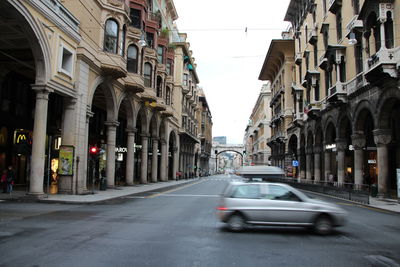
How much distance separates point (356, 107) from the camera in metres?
26.9

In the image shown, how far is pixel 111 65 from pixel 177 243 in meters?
19.2

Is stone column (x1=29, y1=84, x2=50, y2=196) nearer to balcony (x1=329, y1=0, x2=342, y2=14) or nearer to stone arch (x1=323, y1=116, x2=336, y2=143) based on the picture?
balcony (x1=329, y1=0, x2=342, y2=14)

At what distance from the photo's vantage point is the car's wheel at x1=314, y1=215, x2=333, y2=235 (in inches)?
398

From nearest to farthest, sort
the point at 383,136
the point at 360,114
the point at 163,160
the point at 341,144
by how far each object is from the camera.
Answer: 1. the point at 383,136
2. the point at 360,114
3. the point at 341,144
4. the point at 163,160

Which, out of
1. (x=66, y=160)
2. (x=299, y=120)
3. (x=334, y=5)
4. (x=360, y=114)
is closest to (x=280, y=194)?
(x=66, y=160)

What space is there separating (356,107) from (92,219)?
2173 cm

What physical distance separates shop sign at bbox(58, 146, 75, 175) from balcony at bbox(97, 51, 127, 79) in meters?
6.89

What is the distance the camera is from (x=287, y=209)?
33.4 feet

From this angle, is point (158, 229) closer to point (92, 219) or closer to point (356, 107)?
point (92, 219)

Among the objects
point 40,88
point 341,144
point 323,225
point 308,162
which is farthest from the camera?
point 308,162

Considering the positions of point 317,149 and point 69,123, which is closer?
point 69,123

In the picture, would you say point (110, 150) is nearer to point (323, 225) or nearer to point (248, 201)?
point (248, 201)

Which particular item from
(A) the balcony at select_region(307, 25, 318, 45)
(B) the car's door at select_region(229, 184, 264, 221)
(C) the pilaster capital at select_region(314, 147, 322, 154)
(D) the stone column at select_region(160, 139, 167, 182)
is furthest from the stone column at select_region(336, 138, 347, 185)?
(D) the stone column at select_region(160, 139, 167, 182)

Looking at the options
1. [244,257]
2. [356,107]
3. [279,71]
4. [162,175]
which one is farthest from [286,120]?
[244,257]
